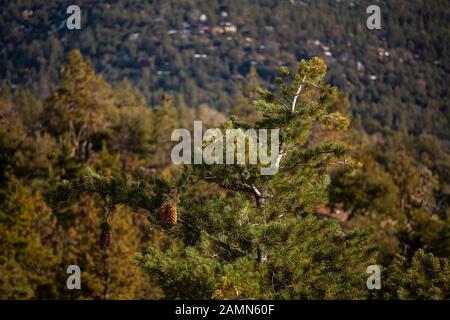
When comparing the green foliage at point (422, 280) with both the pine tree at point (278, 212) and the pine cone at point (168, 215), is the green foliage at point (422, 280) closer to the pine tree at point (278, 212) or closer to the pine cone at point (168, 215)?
the pine tree at point (278, 212)

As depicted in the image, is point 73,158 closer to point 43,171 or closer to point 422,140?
point 43,171

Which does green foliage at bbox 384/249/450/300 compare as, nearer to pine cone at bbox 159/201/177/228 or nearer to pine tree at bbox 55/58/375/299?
pine tree at bbox 55/58/375/299

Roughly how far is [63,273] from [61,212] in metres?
10.7

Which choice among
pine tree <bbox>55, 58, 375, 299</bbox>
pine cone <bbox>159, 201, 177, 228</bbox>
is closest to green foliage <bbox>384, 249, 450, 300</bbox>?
pine tree <bbox>55, 58, 375, 299</bbox>

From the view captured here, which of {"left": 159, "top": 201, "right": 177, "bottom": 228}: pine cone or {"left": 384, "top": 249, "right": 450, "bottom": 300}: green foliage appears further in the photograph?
{"left": 384, "top": 249, "right": 450, "bottom": 300}: green foliage

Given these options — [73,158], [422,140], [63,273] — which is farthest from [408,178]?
[422,140]

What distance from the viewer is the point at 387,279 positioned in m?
13.4

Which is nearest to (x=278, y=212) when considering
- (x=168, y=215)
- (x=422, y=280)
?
(x=168, y=215)

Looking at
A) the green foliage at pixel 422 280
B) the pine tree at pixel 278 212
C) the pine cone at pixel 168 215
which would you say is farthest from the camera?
the green foliage at pixel 422 280

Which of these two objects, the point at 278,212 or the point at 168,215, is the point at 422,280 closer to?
the point at 278,212

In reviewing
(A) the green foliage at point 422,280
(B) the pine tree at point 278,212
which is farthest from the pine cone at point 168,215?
(A) the green foliage at point 422,280

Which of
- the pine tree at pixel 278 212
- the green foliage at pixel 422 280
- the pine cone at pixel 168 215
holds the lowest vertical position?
the green foliage at pixel 422 280
